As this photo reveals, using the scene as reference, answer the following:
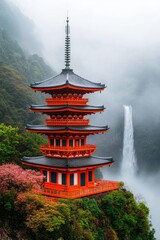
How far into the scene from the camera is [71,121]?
28.1 metres

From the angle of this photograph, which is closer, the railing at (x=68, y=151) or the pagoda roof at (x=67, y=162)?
the pagoda roof at (x=67, y=162)

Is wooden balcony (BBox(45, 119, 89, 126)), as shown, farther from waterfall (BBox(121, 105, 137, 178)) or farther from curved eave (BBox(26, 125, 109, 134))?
waterfall (BBox(121, 105, 137, 178))

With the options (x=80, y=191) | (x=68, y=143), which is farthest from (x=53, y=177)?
(x=80, y=191)

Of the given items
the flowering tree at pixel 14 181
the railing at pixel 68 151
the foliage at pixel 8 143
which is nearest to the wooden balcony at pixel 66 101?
the railing at pixel 68 151

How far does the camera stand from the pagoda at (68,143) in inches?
1054

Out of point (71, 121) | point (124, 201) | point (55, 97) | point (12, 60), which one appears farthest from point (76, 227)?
point (12, 60)

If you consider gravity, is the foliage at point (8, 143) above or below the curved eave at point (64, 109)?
below

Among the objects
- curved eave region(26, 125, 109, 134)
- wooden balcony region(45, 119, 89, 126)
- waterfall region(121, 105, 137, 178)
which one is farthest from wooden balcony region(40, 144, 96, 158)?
waterfall region(121, 105, 137, 178)

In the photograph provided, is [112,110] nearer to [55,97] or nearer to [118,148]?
[118,148]

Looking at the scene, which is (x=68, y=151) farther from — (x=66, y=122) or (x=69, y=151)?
(x=66, y=122)

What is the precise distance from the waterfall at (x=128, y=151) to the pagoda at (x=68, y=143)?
58.0 metres

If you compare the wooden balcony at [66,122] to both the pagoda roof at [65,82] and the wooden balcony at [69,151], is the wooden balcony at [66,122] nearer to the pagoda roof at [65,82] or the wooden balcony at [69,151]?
the wooden balcony at [69,151]

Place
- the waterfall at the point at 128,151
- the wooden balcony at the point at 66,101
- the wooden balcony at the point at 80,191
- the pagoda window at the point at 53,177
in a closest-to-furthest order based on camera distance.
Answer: the wooden balcony at the point at 80,191 < the pagoda window at the point at 53,177 < the wooden balcony at the point at 66,101 < the waterfall at the point at 128,151

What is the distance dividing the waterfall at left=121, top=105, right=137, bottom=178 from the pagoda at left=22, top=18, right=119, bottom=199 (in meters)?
58.0
